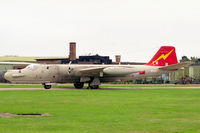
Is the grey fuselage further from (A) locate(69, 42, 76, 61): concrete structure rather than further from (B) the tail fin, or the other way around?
→ (A) locate(69, 42, 76, 61): concrete structure

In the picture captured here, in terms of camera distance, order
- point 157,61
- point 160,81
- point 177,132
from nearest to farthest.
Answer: point 177,132, point 157,61, point 160,81

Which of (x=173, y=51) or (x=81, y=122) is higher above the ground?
(x=173, y=51)

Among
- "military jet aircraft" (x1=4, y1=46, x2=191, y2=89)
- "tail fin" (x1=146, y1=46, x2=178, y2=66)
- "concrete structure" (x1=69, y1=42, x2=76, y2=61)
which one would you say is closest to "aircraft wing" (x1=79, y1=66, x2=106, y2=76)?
"military jet aircraft" (x1=4, y1=46, x2=191, y2=89)

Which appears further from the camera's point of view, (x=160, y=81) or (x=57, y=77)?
(x=160, y=81)

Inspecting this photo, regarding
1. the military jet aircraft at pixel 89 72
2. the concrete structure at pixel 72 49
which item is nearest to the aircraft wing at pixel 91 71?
the military jet aircraft at pixel 89 72

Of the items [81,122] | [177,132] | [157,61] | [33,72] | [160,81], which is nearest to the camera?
[177,132]

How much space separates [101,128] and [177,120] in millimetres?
4244

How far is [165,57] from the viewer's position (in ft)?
192

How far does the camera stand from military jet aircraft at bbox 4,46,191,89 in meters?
50.4

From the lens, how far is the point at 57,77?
52.2m

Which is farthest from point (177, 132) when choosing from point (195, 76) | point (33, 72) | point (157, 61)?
point (195, 76)

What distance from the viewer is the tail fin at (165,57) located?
192 feet

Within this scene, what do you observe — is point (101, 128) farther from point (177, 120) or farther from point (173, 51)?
point (173, 51)

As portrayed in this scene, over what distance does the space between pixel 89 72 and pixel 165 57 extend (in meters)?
12.5
